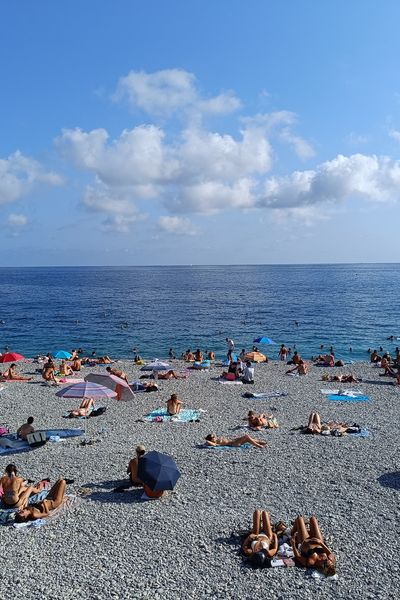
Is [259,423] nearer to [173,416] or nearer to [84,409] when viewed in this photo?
[173,416]

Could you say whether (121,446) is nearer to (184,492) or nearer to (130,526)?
(184,492)

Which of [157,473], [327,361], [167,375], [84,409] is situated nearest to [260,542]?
[157,473]

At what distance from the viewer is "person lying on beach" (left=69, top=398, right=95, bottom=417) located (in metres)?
21.3

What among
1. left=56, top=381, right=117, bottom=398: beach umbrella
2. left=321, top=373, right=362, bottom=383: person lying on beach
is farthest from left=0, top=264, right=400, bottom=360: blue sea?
left=56, top=381, right=117, bottom=398: beach umbrella

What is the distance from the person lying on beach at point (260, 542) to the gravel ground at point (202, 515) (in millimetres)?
240

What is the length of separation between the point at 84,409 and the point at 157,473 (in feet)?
33.4

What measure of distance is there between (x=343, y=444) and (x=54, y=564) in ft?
35.2

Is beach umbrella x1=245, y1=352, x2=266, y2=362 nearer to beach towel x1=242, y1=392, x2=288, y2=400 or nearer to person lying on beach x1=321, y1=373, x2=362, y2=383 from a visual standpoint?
person lying on beach x1=321, y1=373, x2=362, y2=383

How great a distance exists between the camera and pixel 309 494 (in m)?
12.8

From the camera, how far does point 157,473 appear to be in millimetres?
12367

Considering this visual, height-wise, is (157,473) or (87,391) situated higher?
(87,391)

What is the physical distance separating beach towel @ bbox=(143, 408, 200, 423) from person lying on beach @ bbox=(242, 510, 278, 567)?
10.3m

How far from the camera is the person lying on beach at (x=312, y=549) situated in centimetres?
938

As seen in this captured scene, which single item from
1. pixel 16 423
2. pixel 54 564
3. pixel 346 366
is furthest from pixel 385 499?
pixel 346 366
